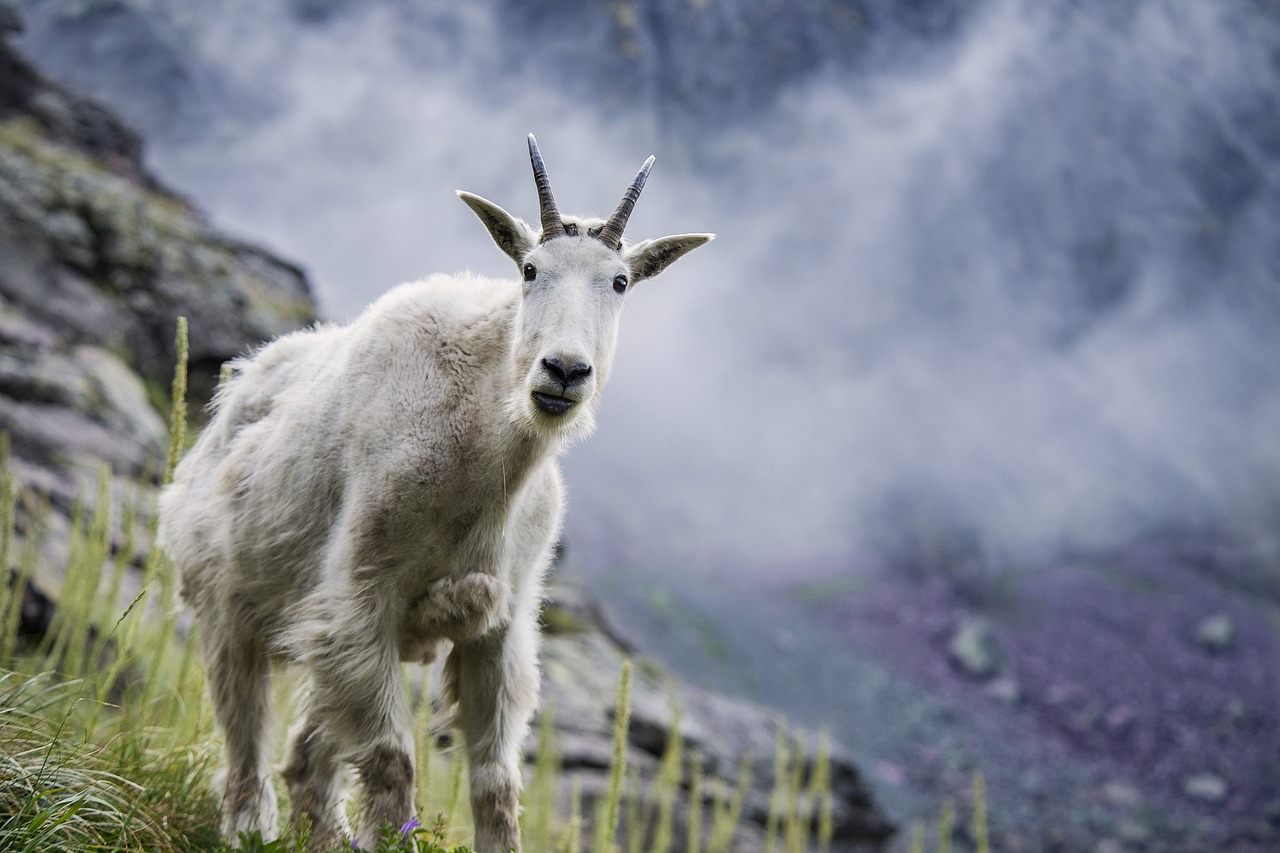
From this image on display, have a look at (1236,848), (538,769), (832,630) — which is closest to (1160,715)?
(1236,848)

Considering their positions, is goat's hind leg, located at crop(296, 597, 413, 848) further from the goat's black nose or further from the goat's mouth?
the goat's black nose

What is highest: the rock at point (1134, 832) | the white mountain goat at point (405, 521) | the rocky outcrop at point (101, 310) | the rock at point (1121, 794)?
the rocky outcrop at point (101, 310)

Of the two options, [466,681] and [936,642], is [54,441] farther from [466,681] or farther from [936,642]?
[936,642]

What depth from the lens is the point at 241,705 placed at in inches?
174

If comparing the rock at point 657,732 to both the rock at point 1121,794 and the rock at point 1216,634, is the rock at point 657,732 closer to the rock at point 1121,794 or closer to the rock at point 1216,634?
the rock at point 1121,794

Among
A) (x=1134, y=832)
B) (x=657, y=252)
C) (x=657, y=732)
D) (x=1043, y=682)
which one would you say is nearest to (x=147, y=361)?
(x=657, y=732)

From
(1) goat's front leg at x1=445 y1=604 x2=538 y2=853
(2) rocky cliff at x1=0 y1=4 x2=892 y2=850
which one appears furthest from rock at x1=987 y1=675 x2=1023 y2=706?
(1) goat's front leg at x1=445 y1=604 x2=538 y2=853

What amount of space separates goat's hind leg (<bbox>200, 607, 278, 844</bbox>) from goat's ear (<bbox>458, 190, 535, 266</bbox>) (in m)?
2.31

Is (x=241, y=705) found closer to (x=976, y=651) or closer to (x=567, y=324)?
(x=567, y=324)

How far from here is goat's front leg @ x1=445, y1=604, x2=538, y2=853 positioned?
384 cm

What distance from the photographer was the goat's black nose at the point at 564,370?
3.44 meters

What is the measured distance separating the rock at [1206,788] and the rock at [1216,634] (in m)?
7.87

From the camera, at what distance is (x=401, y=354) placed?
4.00 metres

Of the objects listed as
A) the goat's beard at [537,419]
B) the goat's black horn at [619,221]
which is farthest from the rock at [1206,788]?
the goat's beard at [537,419]
